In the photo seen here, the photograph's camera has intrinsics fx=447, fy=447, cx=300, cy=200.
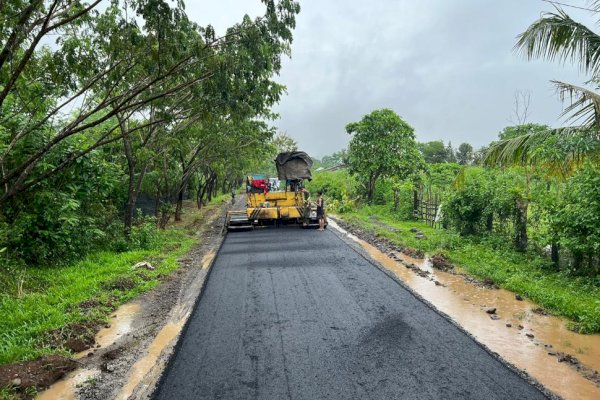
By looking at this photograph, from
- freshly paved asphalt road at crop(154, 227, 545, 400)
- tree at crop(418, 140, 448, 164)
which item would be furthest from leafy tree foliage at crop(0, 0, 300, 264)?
tree at crop(418, 140, 448, 164)

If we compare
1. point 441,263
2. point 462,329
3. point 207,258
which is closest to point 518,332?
point 462,329

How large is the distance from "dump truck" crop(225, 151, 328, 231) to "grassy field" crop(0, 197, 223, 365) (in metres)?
5.40

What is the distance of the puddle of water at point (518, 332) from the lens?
5.00 metres

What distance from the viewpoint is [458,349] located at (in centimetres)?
544

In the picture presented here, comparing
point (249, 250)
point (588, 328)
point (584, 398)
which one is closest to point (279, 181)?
point (249, 250)

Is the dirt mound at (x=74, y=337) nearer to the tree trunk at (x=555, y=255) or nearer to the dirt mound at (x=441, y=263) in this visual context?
the dirt mound at (x=441, y=263)

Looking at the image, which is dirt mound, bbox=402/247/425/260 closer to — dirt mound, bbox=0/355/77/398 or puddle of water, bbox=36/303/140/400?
puddle of water, bbox=36/303/140/400

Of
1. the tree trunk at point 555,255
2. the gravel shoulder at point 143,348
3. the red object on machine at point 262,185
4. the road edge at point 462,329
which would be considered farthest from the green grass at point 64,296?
the tree trunk at point 555,255

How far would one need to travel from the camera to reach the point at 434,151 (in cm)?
5503

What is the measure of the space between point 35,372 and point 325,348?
327 cm

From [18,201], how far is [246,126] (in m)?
9.41

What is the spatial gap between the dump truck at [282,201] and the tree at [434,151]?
3779 cm

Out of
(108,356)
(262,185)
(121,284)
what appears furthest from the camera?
(262,185)

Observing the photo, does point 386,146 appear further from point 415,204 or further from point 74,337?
point 74,337
